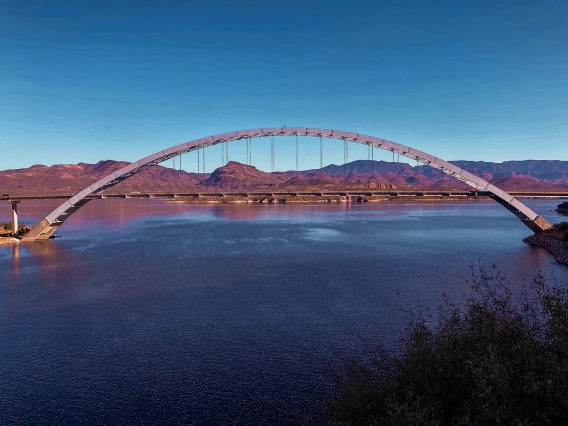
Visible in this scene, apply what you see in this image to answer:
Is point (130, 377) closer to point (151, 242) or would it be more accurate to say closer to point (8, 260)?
point (8, 260)

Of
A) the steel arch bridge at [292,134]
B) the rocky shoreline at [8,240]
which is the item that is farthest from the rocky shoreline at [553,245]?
the rocky shoreline at [8,240]

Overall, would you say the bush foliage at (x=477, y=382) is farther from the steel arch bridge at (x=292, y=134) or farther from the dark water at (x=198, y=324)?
the steel arch bridge at (x=292, y=134)

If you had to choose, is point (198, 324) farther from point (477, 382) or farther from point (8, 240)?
point (8, 240)

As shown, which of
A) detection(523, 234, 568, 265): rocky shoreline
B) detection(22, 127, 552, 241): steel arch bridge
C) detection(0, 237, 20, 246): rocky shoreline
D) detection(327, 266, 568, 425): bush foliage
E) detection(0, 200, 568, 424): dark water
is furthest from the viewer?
detection(22, 127, 552, 241): steel arch bridge

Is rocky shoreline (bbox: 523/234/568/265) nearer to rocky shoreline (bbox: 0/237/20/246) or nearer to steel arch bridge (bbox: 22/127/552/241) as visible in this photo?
steel arch bridge (bbox: 22/127/552/241)

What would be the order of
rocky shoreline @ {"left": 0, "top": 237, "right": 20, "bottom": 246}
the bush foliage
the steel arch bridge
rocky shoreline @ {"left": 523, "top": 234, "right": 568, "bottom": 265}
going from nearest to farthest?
1. the bush foliage
2. rocky shoreline @ {"left": 523, "top": 234, "right": 568, "bottom": 265}
3. rocky shoreline @ {"left": 0, "top": 237, "right": 20, "bottom": 246}
4. the steel arch bridge

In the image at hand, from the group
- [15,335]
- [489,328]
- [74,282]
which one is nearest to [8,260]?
[74,282]

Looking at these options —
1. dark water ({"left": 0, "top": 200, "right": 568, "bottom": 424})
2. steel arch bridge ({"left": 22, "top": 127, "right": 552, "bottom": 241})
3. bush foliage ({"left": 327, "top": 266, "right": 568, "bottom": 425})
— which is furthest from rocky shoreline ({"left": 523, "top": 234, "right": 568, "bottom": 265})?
bush foliage ({"left": 327, "top": 266, "right": 568, "bottom": 425})
